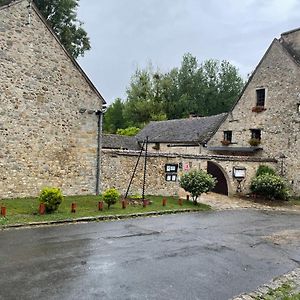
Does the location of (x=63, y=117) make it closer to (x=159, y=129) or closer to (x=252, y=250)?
(x=252, y=250)

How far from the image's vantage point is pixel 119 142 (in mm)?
36719

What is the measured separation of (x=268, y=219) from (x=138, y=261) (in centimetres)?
971

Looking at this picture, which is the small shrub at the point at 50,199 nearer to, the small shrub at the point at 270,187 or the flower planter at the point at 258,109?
the small shrub at the point at 270,187

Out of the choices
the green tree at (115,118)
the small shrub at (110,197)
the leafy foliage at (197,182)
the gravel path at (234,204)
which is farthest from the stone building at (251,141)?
the green tree at (115,118)

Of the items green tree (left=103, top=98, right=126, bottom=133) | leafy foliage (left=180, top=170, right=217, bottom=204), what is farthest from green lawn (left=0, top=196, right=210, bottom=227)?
green tree (left=103, top=98, right=126, bottom=133)

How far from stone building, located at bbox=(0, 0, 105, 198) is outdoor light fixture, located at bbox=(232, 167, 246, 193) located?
967 cm

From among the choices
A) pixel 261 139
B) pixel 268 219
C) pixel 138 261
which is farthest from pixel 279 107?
pixel 138 261

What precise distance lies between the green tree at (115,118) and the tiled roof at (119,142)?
2293 centimetres

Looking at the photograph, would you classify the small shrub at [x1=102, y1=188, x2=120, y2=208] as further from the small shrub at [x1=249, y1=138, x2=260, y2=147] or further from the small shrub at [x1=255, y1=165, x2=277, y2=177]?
the small shrub at [x1=249, y1=138, x2=260, y2=147]

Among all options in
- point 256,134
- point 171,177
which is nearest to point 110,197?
point 171,177

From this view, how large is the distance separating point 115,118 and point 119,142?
1027 inches

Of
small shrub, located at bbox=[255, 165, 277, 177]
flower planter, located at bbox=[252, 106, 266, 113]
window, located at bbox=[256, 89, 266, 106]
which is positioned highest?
window, located at bbox=[256, 89, 266, 106]

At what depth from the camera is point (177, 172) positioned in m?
21.7

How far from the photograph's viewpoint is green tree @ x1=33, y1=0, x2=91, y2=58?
30.3 m
